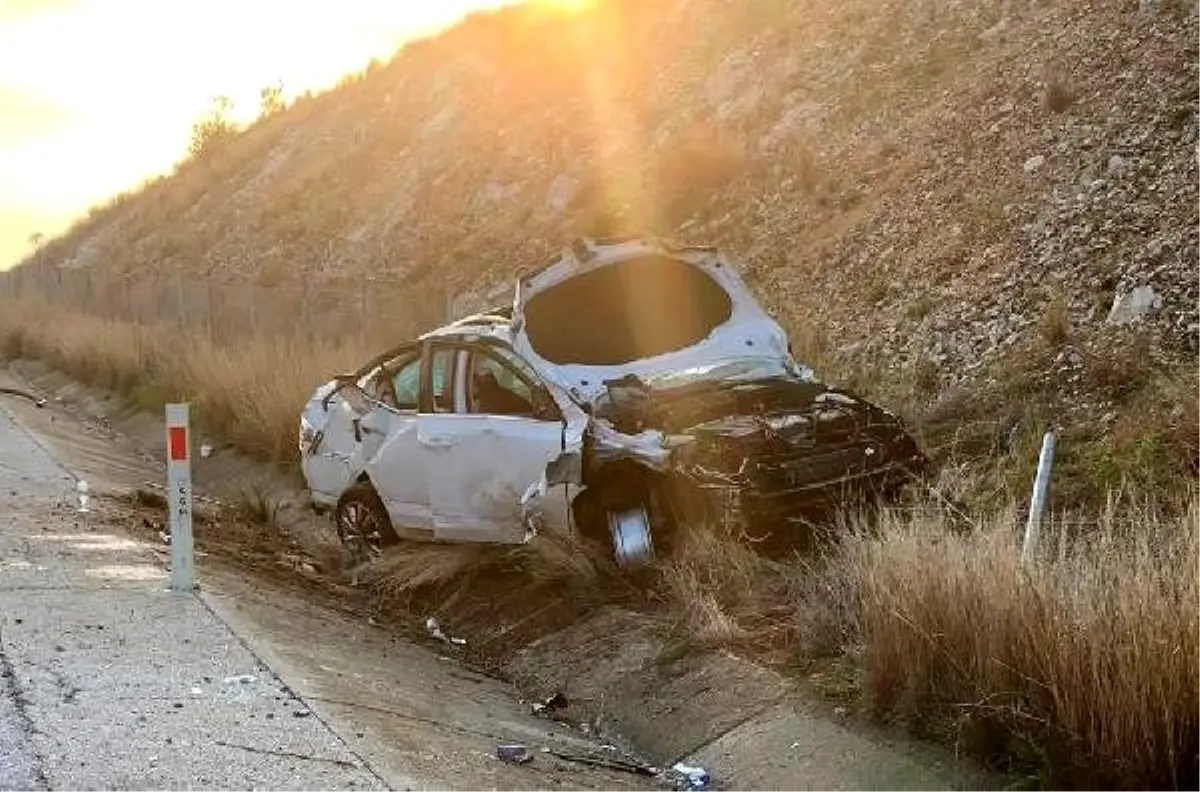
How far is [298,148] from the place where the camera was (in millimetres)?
49125

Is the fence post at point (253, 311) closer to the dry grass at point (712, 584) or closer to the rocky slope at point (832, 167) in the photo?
the rocky slope at point (832, 167)

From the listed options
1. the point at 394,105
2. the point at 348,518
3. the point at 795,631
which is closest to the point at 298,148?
the point at 394,105

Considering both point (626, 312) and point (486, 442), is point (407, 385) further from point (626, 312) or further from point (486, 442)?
point (626, 312)

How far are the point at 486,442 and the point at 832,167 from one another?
45.4 feet

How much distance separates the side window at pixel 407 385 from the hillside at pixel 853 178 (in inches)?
207

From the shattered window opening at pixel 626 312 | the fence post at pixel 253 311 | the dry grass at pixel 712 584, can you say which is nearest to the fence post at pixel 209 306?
the fence post at pixel 253 311

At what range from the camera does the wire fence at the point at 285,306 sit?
22.5m

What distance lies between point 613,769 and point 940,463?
5976 millimetres

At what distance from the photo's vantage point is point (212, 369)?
21391 mm

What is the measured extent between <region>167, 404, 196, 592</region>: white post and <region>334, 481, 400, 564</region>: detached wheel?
2302mm

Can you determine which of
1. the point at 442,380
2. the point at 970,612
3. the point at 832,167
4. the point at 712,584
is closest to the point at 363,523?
the point at 442,380

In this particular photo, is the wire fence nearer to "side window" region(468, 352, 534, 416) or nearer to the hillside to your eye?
the hillside

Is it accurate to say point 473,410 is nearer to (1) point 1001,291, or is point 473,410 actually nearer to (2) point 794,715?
(2) point 794,715

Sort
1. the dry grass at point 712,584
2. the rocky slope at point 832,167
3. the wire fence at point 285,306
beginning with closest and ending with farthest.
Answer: the dry grass at point 712,584, the rocky slope at point 832,167, the wire fence at point 285,306
